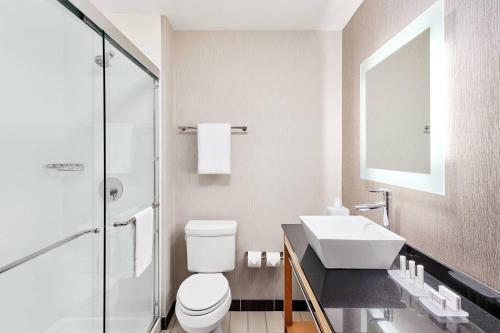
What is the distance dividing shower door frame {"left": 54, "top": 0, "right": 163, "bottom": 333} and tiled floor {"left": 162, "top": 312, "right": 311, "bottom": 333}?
1.08 ft

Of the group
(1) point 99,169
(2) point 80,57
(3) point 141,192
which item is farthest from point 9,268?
(3) point 141,192

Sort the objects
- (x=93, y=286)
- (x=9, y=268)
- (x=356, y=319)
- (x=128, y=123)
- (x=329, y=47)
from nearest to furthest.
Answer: (x=356, y=319) → (x=9, y=268) → (x=93, y=286) → (x=128, y=123) → (x=329, y=47)

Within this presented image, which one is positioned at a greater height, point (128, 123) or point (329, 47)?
point (329, 47)

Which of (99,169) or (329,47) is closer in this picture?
(99,169)

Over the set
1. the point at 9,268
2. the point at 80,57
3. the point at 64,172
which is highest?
the point at 80,57

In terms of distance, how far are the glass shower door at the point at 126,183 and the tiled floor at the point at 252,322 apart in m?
0.53

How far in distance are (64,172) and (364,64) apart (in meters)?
1.85

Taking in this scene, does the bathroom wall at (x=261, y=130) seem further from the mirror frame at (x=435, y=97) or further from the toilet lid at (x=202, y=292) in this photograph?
the mirror frame at (x=435, y=97)

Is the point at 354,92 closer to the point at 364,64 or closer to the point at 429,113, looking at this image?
the point at 364,64

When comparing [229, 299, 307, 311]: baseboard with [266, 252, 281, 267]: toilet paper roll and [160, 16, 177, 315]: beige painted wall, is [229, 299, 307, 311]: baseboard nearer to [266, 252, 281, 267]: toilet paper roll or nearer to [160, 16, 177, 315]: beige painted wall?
[266, 252, 281, 267]: toilet paper roll

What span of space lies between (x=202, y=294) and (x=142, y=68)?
4.84 ft

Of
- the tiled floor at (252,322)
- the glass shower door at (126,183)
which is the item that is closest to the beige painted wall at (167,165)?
the glass shower door at (126,183)

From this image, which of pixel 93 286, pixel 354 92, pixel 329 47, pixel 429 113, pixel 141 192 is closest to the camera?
pixel 429 113

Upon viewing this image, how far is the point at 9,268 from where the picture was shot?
1060 mm
